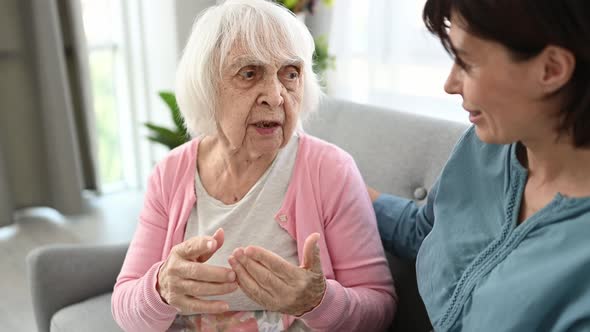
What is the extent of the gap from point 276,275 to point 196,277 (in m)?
0.15

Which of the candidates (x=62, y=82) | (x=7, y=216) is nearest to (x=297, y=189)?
(x=62, y=82)

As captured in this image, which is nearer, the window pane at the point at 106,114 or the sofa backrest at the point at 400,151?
the sofa backrest at the point at 400,151

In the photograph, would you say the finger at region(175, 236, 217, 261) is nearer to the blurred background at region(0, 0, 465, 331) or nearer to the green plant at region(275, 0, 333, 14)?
the blurred background at region(0, 0, 465, 331)

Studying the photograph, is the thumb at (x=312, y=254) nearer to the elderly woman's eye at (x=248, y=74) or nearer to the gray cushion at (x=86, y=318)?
the elderly woman's eye at (x=248, y=74)

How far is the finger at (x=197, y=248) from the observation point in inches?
42.6

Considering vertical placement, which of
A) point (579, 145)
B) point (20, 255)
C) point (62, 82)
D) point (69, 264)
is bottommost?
point (20, 255)

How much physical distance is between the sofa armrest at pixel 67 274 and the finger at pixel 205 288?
62cm

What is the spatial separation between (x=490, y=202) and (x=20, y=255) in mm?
2546

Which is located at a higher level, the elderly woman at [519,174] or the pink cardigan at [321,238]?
the elderly woman at [519,174]

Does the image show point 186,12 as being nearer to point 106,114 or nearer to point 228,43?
point 106,114

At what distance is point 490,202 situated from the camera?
1.05 meters

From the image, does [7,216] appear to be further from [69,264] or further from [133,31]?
[69,264]

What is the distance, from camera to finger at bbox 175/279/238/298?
3.59 ft

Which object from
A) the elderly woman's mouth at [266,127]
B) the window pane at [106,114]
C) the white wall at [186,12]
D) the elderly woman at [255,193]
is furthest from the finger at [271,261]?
the window pane at [106,114]
